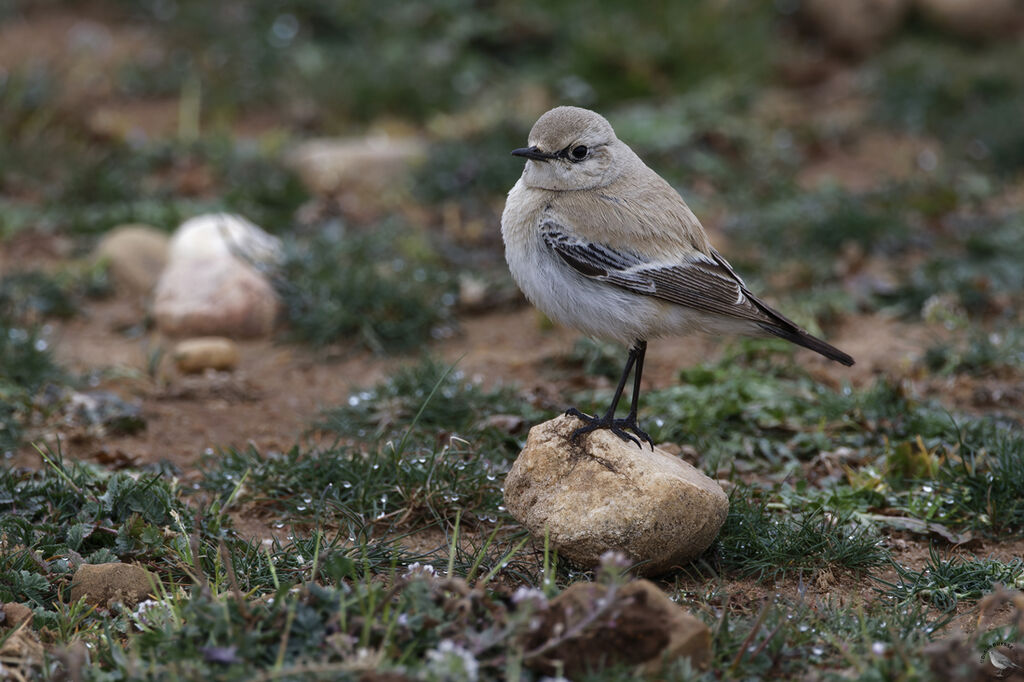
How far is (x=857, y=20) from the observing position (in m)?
12.9

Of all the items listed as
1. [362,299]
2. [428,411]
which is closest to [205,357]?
[362,299]

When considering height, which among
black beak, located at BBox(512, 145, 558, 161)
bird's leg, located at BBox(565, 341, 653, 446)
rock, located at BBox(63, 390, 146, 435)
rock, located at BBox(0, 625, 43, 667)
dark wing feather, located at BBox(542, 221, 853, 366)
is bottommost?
rock, located at BBox(63, 390, 146, 435)

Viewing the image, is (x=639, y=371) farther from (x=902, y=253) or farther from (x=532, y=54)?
(x=532, y=54)

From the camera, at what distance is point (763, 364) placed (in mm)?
6965

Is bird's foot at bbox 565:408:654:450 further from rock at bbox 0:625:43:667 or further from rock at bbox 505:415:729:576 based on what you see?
rock at bbox 0:625:43:667

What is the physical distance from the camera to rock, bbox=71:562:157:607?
4.36 m

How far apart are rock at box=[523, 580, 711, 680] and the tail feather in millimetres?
1759

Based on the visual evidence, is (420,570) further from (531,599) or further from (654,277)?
(654,277)

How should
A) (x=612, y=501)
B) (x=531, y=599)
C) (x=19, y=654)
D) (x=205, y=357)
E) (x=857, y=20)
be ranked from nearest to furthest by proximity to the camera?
1. (x=531, y=599)
2. (x=19, y=654)
3. (x=612, y=501)
4. (x=205, y=357)
5. (x=857, y=20)

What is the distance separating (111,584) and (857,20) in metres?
11.3

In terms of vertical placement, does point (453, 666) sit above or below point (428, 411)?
above

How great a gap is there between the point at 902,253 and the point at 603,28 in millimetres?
4721

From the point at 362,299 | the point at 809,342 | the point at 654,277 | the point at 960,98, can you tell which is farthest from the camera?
the point at 960,98

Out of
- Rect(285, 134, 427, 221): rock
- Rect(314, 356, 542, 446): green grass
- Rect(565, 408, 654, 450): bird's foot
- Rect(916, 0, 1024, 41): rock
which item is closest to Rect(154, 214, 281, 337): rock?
Rect(314, 356, 542, 446): green grass
